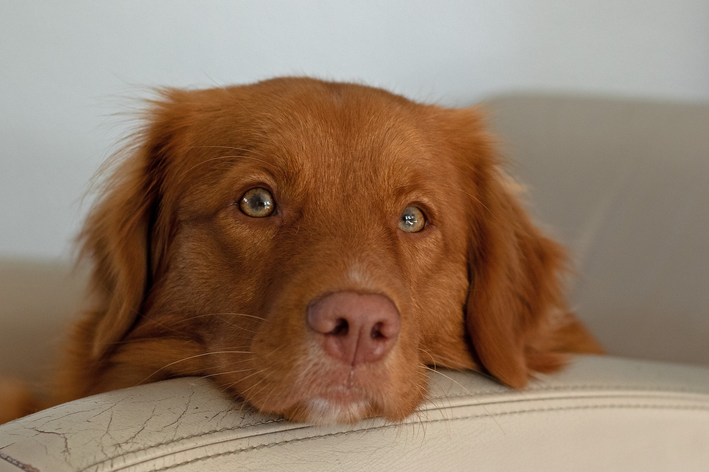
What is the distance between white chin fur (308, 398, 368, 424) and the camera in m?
1.38

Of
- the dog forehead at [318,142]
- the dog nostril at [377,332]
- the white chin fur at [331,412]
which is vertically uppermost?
the dog forehead at [318,142]

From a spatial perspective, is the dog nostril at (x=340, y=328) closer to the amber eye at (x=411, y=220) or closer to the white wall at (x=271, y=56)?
the amber eye at (x=411, y=220)

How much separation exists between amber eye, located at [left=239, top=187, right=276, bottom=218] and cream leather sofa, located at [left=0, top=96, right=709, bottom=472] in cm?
55

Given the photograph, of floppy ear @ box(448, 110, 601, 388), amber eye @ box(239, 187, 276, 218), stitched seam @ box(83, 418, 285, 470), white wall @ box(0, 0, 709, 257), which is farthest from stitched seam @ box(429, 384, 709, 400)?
white wall @ box(0, 0, 709, 257)

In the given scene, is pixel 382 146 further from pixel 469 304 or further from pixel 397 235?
pixel 469 304

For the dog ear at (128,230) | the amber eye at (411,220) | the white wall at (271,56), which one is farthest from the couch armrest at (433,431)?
the white wall at (271,56)

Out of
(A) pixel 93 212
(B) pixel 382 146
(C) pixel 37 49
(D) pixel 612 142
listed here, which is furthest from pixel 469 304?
(C) pixel 37 49

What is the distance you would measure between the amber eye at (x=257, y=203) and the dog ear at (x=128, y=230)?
0.32 m

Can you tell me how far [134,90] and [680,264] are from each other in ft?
9.94

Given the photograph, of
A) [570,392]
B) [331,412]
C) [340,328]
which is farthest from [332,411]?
[570,392]

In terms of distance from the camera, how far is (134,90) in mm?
3678

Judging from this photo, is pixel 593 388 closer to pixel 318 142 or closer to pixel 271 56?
pixel 318 142

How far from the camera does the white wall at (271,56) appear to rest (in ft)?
11.6

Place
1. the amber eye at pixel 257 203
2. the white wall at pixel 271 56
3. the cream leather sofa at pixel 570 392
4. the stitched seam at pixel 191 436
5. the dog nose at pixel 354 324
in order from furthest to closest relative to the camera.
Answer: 1. the white wall at pixel 271 56
2. the amber eye at pixel 257 203
3. the dog nose at pixel 354 324
4. the cream leather sofa at pixel 570 392
5. the stitched seam at pixel 191 436
